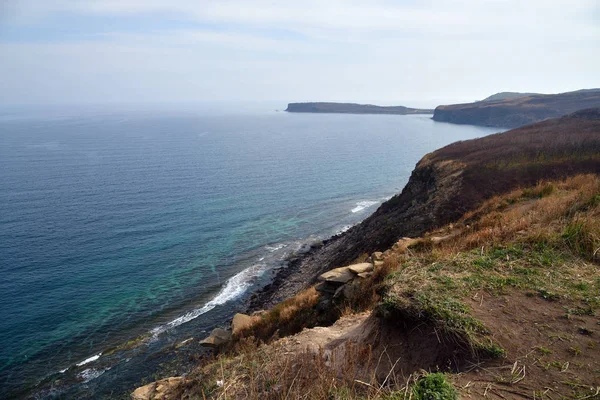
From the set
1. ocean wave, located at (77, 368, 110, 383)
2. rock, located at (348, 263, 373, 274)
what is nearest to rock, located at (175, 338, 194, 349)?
ocean wave, located at (77, 368, 110, 383)

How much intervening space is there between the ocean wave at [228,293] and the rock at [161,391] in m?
19.4

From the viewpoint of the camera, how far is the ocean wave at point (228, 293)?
98.3 feet

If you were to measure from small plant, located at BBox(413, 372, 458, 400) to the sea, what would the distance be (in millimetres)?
20449

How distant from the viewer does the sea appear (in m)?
25.6

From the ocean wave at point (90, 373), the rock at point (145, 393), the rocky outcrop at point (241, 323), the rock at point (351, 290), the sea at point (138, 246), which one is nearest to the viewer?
the rock at point (145, 393)

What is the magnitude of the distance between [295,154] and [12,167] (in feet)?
232

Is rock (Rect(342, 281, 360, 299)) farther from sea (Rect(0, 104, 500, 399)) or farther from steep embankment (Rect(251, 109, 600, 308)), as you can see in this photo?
steep embankment (Rect(251, 109, 600, 308))

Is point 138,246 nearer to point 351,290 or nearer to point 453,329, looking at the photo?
point 351,290

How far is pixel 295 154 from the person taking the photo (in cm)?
10381

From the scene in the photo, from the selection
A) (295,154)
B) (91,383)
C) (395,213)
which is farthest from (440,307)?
(295,154)

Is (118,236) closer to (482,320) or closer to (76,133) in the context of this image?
(482,320)

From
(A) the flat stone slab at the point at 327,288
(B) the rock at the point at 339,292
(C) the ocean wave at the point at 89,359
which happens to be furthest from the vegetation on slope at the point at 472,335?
(C) the ocean wave at the point at 89,359

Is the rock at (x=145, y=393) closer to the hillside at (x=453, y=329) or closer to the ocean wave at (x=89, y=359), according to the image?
the hillside at (x=453, y=329)

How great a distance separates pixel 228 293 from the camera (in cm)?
3503
